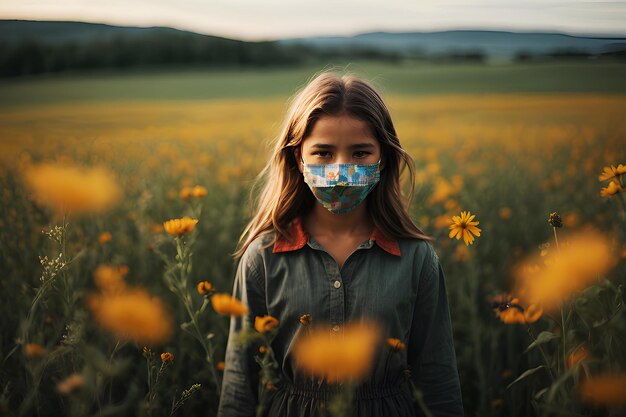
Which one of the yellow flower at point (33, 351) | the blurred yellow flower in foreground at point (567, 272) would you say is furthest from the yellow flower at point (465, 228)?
the yellow flower at point (33, 351)

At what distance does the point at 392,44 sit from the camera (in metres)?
4.64

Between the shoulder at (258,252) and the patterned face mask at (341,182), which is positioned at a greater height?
the patterned face mask at (341,182)

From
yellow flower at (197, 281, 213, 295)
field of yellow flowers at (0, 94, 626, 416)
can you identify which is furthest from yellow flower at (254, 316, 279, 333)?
yellow flower at (197, 281, 213, 295)

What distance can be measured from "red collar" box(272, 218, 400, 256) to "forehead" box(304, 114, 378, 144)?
10.6 inches

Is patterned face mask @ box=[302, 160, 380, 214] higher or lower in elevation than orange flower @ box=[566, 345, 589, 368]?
higher

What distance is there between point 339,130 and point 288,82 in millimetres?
9600

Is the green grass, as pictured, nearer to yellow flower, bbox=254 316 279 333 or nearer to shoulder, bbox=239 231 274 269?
shoulder, bbox=239 231 274 269

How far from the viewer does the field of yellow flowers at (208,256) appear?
52.1 inches

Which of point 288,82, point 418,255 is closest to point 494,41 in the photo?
point 418,255

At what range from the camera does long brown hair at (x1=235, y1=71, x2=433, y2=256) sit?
1565 millimetres

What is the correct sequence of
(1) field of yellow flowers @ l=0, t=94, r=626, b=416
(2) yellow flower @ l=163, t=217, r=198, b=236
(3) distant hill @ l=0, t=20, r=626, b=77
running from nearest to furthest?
(1) field of yellow flowers @ l=0, t=94, r=626, b=416 → (2) yellow flower @ l=163, t=217, r=198, b=236 → (3) distant hill @ l=0, t=20, r=626, b=77

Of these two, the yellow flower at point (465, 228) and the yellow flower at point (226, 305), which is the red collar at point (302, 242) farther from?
the yellow flower at point (226, 305)

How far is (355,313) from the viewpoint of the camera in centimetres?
152

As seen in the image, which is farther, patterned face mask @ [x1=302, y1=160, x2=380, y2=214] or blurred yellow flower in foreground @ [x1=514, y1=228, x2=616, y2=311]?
patterned face mask @ [x1=302, y1=160, x2=380, y2=214]
